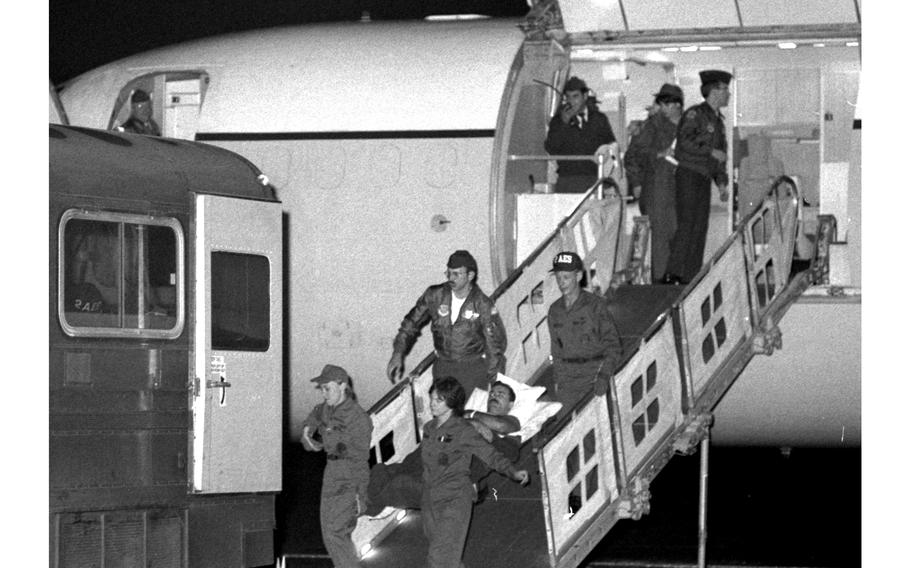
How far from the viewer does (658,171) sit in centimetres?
1474

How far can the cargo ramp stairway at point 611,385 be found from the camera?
11000mm

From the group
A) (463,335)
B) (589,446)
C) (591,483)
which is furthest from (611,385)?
(463,335)

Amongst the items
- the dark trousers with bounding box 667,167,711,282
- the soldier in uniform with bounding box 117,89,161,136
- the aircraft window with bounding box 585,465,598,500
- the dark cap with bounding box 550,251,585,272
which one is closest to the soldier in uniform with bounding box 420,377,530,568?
the aircraft window with bounding box 585,465,598,500

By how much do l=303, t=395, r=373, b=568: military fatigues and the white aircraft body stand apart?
15.5 ft

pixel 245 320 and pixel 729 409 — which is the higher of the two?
pixel 245 320

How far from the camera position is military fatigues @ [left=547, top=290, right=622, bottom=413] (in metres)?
11.8

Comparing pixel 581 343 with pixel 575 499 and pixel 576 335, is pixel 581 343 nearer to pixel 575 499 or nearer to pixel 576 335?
pixel 576 335

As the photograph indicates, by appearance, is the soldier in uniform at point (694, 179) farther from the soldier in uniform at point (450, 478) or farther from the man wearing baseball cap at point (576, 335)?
the soldier in uniform at point (450, 478)

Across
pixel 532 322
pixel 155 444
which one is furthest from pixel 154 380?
pixel 532 322

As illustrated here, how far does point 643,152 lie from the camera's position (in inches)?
599

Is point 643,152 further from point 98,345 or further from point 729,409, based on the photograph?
point 98,345

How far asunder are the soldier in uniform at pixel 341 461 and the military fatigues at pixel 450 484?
1.85 ft

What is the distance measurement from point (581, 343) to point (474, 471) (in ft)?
5.94
